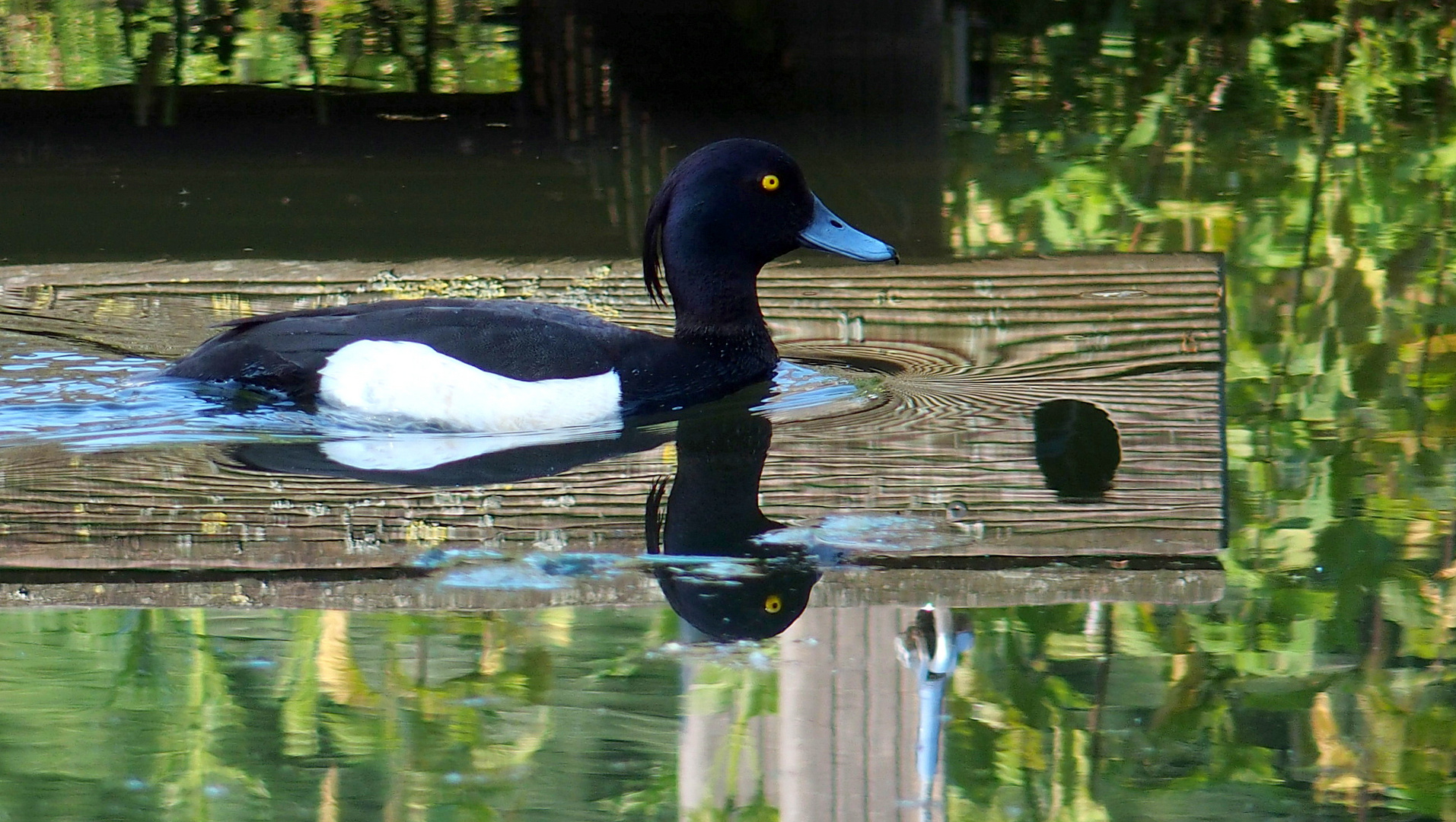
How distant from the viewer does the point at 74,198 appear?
30.4 feet

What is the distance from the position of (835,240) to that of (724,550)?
2.18 meters

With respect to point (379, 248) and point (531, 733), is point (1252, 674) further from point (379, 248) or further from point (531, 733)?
point (379, 248)

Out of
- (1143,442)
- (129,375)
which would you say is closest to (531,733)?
(1143,442)

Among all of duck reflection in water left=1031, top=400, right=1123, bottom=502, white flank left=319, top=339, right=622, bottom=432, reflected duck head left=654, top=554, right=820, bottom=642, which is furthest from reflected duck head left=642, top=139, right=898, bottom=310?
reflected duck head left=654, top=554, right=820, bottom=642

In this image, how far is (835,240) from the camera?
245 inches

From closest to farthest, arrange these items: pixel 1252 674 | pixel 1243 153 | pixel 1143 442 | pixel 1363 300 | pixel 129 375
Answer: pixel 1252 674
pixel 1143 442
pixel 129 375
pixel 1363 300
pixel 1243 153

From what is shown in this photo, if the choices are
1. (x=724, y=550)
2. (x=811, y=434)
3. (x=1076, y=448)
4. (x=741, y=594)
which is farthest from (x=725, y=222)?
(x=741, y=594)

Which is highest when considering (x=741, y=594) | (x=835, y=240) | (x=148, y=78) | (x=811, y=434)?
(x=835, y=240)

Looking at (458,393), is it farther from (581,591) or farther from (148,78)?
(148,78)

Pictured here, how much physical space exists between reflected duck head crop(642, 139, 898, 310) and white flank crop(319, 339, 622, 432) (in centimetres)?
64

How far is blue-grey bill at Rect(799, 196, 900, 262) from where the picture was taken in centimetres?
619

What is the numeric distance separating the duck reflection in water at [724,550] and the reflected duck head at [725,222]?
0.77 m

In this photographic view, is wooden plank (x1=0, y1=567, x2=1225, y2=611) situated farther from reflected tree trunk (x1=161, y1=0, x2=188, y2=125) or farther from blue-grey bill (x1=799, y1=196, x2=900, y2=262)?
reflected tree trunk (x1=161, y1=0, x2=188, y2=125)

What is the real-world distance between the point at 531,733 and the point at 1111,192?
6.19m
